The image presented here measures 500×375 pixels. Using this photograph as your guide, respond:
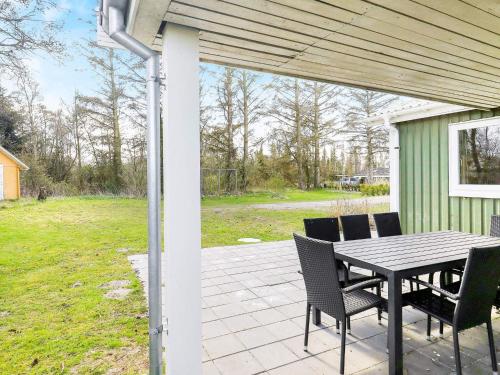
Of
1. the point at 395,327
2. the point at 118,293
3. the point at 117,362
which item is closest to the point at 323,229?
the point at 395,327

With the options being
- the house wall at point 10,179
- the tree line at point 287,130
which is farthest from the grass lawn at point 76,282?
the tree line at point 287,130

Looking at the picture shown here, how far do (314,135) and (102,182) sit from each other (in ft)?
35.3

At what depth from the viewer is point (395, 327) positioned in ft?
6.13

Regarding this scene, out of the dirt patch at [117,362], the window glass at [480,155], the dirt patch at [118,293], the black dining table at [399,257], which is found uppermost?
the window glass at [480,155]

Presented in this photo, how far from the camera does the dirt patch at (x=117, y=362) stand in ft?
6.65

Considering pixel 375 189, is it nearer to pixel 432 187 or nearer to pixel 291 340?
pixel 432 187

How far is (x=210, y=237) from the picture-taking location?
21.5 feet

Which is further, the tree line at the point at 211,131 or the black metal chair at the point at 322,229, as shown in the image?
the tree line at the point at 211,131

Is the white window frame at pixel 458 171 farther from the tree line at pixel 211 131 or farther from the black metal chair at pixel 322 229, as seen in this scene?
the tree line at pixel 211 131

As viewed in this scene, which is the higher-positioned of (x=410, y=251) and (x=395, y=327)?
(x=410, y=251)

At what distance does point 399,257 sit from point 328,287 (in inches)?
26.3

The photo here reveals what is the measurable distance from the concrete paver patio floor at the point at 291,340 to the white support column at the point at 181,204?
517 millimetres

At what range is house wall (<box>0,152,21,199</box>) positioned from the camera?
417 inches

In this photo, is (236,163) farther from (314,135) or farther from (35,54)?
(35,54)
